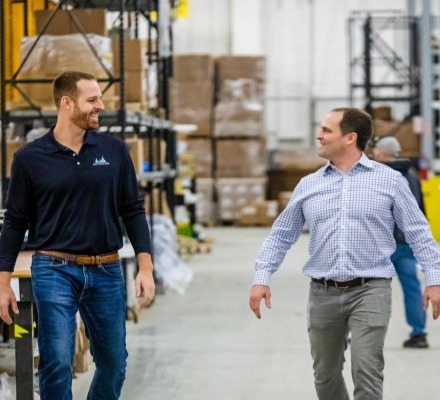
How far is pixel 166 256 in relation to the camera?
1228 cm

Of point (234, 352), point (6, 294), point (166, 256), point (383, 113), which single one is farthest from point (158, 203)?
point (383, 113)

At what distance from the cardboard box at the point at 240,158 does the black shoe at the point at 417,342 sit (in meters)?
14.0

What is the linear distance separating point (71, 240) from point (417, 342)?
455 centimetres

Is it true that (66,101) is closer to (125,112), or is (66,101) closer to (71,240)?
(71,240)

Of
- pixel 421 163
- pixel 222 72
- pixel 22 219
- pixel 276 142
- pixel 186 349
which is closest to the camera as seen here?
pixel 22 219

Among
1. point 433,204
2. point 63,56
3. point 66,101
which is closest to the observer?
point 66,101

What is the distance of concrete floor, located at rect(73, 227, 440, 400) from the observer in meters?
7.20

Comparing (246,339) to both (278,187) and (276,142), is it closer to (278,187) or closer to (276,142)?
(278,187)

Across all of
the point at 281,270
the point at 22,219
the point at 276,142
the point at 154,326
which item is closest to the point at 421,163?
the point at 281,270

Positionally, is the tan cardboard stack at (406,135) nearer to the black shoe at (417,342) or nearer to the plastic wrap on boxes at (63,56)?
the plastic wrap on boxes at (63,56)

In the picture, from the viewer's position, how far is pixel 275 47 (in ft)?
87.2

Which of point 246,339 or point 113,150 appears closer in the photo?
point 113,150

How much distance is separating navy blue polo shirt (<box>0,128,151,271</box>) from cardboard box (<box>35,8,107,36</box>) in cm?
501

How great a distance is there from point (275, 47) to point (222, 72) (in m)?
4.34
